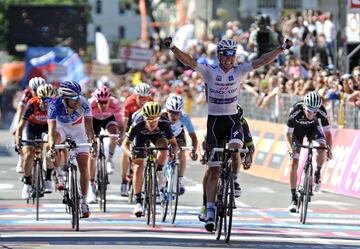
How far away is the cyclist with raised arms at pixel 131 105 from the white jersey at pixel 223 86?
4.82m

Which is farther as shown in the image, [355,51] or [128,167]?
[355,51]

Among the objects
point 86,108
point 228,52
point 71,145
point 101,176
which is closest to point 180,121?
point 101,176

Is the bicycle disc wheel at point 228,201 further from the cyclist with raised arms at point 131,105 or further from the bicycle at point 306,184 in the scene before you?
the cyclist with raised arms at point 131,105

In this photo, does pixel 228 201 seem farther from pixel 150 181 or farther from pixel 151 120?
pixel 151 120

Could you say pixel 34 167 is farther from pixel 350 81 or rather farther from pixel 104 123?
pixel 350 81

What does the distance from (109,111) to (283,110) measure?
7.80 m

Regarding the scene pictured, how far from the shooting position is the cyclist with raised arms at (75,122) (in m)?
17.9

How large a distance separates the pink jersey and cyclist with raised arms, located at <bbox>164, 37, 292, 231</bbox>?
548 centimetres

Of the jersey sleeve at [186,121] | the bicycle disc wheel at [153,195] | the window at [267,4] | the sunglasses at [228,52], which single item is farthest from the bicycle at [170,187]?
the window at [267,4]

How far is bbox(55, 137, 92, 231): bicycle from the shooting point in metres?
17.6

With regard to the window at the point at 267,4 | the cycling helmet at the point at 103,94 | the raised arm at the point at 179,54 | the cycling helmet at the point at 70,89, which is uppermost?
the raised arm at the point at 179,54

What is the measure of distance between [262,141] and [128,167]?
836 cm

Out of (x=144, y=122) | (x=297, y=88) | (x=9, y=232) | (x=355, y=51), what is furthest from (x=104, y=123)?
(x=355, y=51)

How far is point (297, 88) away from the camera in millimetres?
29438
